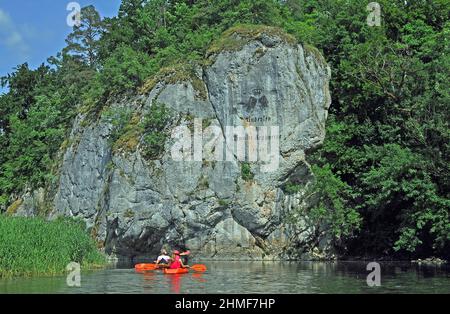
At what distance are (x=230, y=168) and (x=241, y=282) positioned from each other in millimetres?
14366

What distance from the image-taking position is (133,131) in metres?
36.9

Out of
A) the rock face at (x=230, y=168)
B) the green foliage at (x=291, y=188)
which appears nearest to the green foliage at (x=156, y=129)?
the rock face at (x=230, y=168)

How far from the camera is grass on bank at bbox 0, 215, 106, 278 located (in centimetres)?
2081

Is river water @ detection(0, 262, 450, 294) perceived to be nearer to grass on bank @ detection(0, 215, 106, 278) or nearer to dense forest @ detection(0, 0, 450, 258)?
grass on bank @ detection(0, 215, 106, 278)

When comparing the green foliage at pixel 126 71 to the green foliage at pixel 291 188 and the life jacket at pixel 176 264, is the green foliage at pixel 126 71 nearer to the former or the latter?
the green foliage at pixel 291 188

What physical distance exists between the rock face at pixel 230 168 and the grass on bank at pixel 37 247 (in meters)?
10.4

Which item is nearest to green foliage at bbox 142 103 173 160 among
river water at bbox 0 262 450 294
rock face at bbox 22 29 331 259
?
rock face at bbox 22 29 331 259

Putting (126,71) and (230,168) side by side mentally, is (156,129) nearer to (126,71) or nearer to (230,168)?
(230,168)

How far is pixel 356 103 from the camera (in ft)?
126

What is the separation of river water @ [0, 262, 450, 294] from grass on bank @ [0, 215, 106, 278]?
2.55ft

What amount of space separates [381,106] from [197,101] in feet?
36.1

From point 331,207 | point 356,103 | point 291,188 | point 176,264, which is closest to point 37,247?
point 176,264
